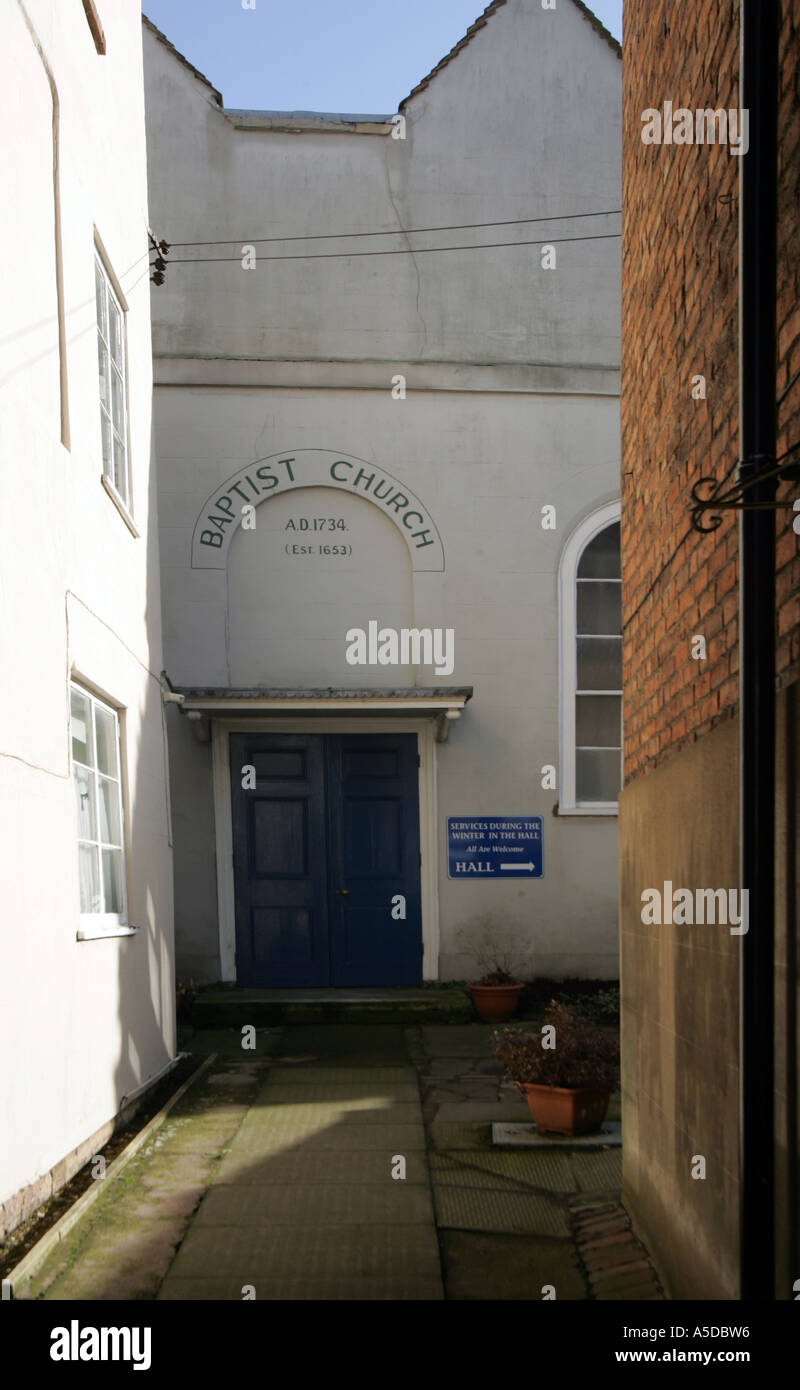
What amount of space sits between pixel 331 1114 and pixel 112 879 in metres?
1.89

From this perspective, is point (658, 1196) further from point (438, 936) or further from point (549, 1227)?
point (438, 936)

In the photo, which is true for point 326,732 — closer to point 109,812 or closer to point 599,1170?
point 109,812

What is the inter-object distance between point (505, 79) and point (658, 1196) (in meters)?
10.3

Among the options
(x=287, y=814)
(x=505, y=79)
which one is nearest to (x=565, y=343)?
(x=505, y=79)

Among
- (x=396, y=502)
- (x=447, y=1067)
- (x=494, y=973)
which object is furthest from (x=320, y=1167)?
(x=396, y=502)

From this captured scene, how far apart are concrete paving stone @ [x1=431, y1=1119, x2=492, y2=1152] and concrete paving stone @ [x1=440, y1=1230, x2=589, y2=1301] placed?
134 cm

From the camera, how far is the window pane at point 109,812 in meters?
6.76

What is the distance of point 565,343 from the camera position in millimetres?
11164

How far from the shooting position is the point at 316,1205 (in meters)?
5.30

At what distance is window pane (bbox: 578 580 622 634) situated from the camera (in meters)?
11.1

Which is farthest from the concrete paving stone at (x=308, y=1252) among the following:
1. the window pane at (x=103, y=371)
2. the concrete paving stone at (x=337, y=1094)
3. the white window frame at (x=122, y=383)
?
the window pane at (x=103, y=371)

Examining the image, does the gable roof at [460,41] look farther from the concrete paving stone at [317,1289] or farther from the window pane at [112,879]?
the concrete paving stone at [317,1289]

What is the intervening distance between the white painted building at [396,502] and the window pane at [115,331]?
323 cm

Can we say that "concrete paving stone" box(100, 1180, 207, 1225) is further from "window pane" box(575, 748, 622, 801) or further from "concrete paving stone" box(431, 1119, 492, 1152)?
"window pane" box(575, 748, 622, 801)
